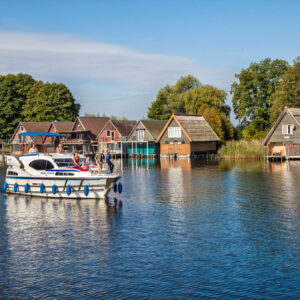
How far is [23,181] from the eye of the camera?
1352 inches

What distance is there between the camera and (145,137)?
90250 mm

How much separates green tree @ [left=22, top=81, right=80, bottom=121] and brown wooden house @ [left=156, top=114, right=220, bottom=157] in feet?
139

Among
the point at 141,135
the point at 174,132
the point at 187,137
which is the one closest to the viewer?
the point at 187,137

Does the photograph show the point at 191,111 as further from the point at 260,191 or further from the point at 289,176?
the point at 260,191

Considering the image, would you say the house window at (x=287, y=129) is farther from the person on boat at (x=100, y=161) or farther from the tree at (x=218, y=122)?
the person on boat at (x=100, y=161)

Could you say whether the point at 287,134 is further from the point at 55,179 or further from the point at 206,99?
the point at 55,179

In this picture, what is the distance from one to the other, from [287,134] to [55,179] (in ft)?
149

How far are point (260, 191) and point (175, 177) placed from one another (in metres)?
13.8

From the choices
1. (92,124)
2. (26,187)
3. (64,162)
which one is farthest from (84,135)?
(64,162)

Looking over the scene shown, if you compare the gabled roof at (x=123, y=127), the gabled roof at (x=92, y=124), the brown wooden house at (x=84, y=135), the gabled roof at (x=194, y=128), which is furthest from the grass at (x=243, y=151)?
the gabled roof at (x=92, y=124)

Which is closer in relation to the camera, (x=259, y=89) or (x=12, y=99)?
(x=259, y=89)

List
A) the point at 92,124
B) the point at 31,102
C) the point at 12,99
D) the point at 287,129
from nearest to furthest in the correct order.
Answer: the point at 287,129 < the point at 92,124 < the point at 31,102 < the point at 12,99

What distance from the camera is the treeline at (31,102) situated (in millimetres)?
119875

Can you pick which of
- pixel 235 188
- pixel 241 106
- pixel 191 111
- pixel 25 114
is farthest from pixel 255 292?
pixel 25 114
